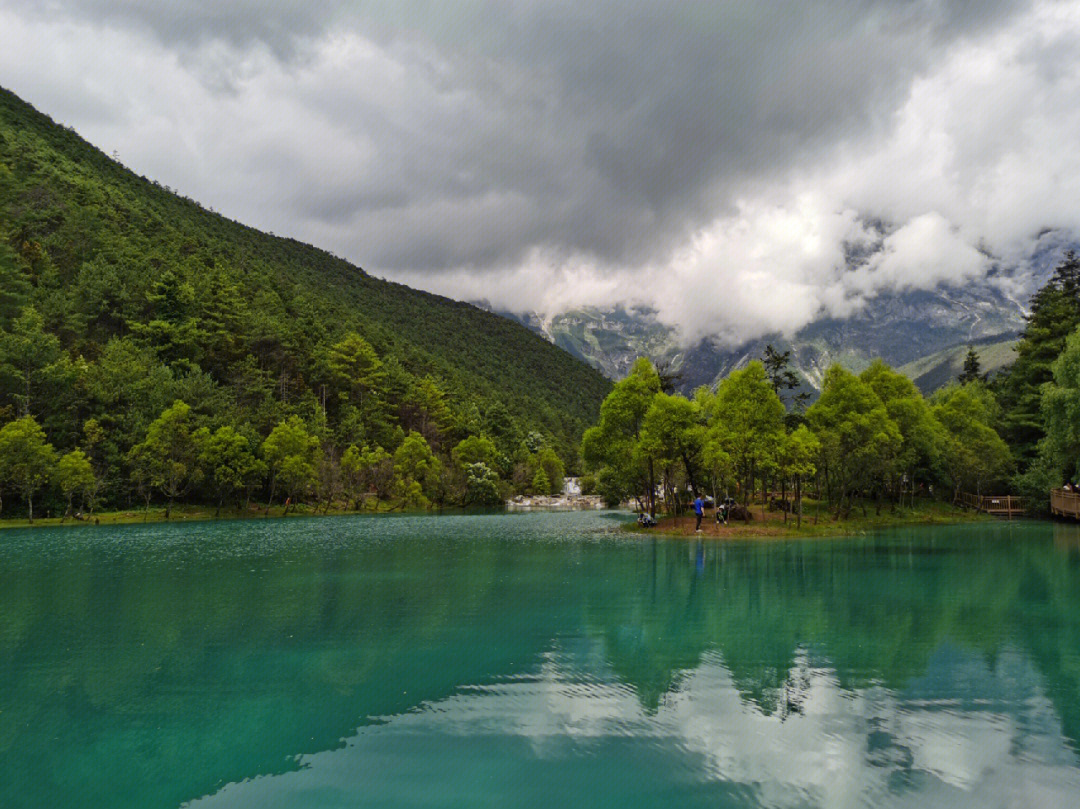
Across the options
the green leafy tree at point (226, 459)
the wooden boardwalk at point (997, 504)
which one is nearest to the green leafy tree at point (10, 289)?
the green leafy tree at point (226, 459)

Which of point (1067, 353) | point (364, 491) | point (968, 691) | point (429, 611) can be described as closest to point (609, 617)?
point (429, 611)

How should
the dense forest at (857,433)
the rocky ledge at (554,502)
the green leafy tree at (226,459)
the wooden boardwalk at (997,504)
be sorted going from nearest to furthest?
the dense forest at (857,433) → the wooden boardwalk at (997,504) → the green leafy tree at (226,459) → the rocky ledge at (554,502)

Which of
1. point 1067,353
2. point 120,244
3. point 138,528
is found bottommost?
point 138,528

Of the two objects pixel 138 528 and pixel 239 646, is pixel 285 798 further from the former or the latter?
pixel 138 528

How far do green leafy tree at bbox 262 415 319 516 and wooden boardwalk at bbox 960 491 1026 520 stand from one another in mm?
78212

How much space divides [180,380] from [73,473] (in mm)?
24202

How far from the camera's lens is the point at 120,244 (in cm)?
11312

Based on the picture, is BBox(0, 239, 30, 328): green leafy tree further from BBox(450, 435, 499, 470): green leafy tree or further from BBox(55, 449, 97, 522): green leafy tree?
BBox(450, 435, 499, 470): green leafy tree

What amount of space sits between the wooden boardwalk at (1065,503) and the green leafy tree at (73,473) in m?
94.3

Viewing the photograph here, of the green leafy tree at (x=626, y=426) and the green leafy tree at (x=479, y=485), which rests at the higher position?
the green leafy tree at (x=626, y=426)

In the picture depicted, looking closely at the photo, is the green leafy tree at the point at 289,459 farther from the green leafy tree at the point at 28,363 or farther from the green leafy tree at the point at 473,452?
the green leafy tree at the point at 473,452

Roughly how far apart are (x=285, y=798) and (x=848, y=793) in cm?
779

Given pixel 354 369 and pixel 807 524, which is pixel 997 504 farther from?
pixel 354 369

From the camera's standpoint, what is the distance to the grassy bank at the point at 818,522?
4994cm
